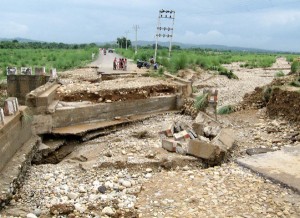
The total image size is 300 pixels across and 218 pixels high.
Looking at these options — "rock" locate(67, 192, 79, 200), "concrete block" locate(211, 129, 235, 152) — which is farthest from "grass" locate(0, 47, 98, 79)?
"rock" locate(67, 192, 79, 200)

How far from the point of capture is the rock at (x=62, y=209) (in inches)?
218

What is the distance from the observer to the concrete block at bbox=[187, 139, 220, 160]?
7.19 metres

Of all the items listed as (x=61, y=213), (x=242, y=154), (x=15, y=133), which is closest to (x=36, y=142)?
(x=15, y=133)

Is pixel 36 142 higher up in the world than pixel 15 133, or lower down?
lower down

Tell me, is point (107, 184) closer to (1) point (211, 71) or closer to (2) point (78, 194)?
(2) point (78, 194)

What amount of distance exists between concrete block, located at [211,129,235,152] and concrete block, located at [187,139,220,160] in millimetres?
161

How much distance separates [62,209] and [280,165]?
3.83m

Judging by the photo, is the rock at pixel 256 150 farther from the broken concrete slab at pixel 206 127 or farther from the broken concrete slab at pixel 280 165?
the broken concrete slab at pixel 206 127

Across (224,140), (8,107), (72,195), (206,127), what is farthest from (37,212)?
(206,127)

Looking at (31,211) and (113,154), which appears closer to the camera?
(31,211)

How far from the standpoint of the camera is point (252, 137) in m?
8.90

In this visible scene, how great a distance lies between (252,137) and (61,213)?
514cm

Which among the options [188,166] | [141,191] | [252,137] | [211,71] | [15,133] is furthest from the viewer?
[211,71]

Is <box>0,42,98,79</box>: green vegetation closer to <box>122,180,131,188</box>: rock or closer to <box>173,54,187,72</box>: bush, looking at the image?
<box>173,54,187,72</box>: bush
